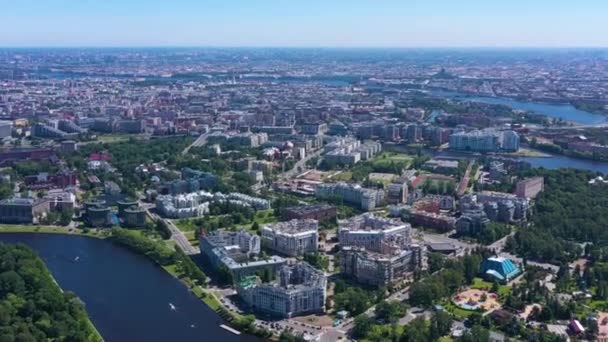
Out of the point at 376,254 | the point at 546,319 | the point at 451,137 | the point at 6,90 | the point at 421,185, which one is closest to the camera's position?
the point at 546,319

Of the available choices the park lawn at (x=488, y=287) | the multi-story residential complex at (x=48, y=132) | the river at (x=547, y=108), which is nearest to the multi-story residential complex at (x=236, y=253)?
the park lawn at (x=488, y=287)

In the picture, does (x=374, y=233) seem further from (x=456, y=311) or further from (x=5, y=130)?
(x=5, y=130)

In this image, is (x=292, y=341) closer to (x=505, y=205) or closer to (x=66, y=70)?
(x=505, y=205)

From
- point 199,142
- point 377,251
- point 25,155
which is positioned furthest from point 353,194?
point 25,155

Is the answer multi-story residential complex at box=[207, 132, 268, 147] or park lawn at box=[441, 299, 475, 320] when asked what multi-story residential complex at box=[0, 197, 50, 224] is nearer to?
park lawn at box=[441, 299, 475, 320]

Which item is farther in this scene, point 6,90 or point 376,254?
point 6,90

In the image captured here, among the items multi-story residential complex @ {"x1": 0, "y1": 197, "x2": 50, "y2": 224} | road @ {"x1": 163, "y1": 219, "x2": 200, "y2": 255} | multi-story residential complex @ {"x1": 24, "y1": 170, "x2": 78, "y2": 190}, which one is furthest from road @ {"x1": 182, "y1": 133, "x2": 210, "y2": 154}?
road @ {"x1": 163, "y1": 219, "x2": 200, "y2": 255}

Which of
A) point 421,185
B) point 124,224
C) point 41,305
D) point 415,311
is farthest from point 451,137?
point 41,305
